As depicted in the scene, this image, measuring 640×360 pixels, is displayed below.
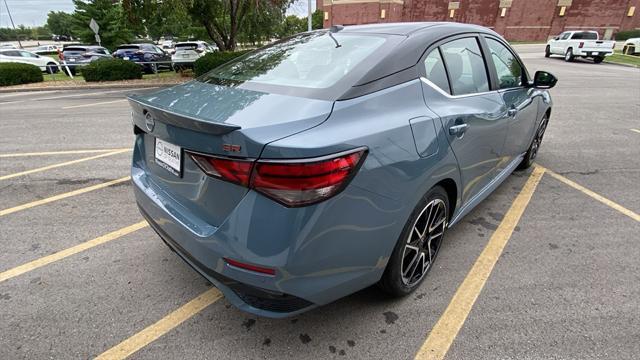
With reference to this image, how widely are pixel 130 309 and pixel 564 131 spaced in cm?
713

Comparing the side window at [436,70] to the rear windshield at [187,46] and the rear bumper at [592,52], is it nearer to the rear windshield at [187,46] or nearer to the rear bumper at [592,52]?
the rear windshield at [187,46]

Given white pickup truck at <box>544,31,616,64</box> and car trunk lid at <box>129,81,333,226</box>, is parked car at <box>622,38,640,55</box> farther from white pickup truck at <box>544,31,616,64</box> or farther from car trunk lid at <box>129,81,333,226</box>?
car trunk lid at <box>129,81,333,226</box>

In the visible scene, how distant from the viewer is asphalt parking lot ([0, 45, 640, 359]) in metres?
2.02

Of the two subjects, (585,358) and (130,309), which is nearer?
(585,358)

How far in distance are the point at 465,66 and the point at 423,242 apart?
4.37 feet

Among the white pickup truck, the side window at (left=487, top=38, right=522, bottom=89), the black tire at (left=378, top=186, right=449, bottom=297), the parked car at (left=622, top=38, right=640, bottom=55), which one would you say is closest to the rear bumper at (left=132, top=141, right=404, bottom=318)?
the black tire at (left=378, top=186, right=449, bottom=297)

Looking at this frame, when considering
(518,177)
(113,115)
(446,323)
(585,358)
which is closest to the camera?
(585,358)

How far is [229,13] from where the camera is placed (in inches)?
612

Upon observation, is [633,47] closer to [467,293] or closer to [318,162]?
[467,293]

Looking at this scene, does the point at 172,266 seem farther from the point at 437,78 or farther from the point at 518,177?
the point at 518,177

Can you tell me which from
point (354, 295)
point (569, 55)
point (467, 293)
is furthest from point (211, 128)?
point (569, 55)

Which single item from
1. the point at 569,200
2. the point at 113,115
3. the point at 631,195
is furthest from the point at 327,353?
the point at 113,115

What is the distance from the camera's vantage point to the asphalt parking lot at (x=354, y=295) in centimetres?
202

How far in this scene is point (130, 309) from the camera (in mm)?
2275
